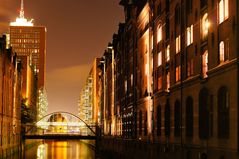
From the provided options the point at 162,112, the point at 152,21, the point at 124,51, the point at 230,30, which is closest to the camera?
the point at 230,30

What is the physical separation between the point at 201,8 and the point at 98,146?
7426 centimetres

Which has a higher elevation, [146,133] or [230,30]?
[230,30]

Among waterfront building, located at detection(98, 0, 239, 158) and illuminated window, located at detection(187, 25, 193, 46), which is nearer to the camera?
waterfront building, located at detection(98, 0, 239, 158)

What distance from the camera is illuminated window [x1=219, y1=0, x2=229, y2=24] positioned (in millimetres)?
32031

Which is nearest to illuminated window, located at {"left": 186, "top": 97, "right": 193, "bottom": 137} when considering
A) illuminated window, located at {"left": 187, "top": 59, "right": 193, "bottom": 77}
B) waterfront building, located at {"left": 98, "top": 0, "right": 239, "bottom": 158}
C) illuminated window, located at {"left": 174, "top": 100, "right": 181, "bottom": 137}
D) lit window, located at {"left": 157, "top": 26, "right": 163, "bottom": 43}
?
Answer: waterfront building, located at {"left": 98, "top": 0, "right": 239, "bottom": 158}

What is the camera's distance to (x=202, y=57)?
124 feet

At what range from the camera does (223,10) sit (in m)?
32.6

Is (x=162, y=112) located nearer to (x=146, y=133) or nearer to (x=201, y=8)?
(x=146, y=133)


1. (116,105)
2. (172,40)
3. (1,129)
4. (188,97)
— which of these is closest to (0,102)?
(1,129)

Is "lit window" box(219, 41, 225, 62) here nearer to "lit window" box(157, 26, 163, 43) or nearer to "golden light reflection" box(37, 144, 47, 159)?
"lit window" box(157, 26, 163, 43)

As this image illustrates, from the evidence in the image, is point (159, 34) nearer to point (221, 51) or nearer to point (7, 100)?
point (221, 51)

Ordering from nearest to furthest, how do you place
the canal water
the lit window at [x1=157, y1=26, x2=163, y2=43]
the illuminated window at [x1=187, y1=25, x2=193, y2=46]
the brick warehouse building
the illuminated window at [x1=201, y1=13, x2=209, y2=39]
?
the brick warehouse building
the illuminated window at [x1=201, y1=13, x2=209, y2=39]
the illuminated window at [x1=187, y1=25, x2=193, y2=46]
the lit window at [x1=157, y1=26, x2=163, y2=43]
the canal water

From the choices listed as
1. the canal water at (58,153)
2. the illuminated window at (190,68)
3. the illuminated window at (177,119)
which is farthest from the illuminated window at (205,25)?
the canal water at (58,153)

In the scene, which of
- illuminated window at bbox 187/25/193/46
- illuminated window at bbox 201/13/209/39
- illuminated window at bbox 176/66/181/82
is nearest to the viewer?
illuminated window at bbox 201/13/209/39
